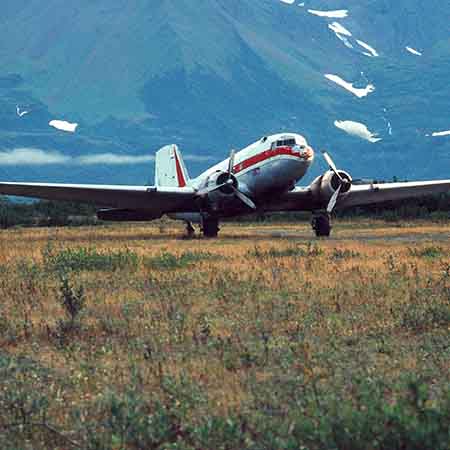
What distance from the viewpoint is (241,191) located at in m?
42.0

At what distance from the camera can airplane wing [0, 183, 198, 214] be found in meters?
41.8

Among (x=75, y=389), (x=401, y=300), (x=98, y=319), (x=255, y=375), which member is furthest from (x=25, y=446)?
(x=401, y=300)

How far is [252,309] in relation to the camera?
15391 millimetres

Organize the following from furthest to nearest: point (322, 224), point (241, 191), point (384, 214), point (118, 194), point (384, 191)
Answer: point (384, 214) → point (384, 191) → point (322, 224) → point (118, 194) → point (241, 191)

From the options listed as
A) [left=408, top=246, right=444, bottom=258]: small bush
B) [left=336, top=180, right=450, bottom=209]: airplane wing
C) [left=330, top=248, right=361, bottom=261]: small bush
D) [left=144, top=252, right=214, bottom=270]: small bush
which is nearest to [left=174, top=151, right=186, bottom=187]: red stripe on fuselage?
[left=336, top=180, right=450, bottom=209]: airplane wing

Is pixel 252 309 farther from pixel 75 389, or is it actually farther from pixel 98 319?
pixel 75 389

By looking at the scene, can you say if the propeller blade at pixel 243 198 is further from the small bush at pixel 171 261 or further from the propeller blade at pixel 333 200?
the small bush at pixel 171 261

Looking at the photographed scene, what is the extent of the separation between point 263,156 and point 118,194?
22.6 ft

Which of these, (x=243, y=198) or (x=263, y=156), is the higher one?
(x=263, y=156)

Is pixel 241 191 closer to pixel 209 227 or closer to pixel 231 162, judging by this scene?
pixel 231 162

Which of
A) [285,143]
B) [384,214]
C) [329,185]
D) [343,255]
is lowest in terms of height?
[343,255]

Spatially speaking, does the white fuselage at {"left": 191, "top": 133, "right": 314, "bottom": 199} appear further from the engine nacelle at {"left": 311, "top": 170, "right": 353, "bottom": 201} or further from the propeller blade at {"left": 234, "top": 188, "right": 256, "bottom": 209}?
the engine nacelle at {"left": 311, "top": 170, "right": 353, "bottom": 201}

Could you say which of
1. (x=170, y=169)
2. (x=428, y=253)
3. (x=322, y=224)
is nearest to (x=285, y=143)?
(x=322, y=224)

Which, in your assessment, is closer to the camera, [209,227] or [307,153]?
[307,153]
